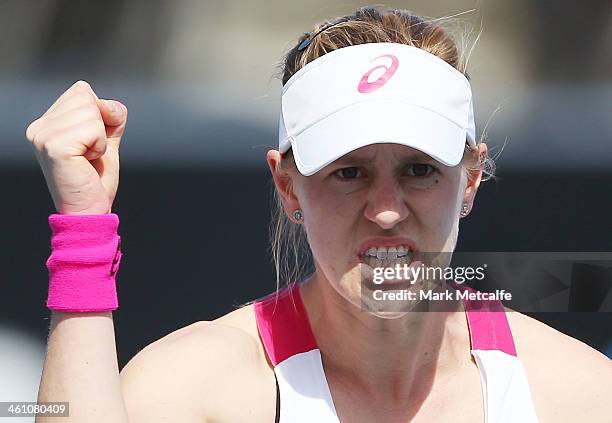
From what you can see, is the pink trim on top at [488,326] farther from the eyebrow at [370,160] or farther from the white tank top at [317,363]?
the eyebrow at [370,160]

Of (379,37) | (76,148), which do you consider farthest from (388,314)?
(76,148)

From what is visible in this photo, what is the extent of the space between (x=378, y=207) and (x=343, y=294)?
176 mm

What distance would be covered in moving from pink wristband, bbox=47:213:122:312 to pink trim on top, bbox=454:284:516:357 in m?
0.73

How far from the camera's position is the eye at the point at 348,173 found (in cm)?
156

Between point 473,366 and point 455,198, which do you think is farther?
point 473,366

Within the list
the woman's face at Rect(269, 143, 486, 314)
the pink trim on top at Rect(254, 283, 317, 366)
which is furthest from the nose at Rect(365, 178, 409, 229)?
the pink trim on top at Rect(254, 283, 317, 366)

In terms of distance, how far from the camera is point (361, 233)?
156 cm

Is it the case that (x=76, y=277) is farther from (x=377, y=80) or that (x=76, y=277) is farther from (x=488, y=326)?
(x=488, y=326)

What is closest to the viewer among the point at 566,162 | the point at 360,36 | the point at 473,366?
the point at 360,36

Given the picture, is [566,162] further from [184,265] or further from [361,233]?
[361,233]

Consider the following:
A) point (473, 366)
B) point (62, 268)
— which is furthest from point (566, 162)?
point (62, 268)

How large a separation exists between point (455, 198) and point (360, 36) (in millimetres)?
333

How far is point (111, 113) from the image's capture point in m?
1.51

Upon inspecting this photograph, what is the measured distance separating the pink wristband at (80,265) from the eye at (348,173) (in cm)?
37
